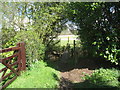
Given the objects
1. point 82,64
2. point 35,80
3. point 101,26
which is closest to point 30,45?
point 35,80

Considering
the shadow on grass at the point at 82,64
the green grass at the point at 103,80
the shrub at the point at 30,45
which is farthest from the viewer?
the shadow on grass at the point at 82,64

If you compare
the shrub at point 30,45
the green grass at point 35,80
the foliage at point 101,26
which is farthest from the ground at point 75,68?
the shrub at point 30,45

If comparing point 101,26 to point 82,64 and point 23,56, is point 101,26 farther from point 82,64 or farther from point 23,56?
point 23,56

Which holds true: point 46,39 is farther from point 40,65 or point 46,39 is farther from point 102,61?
point 102,61

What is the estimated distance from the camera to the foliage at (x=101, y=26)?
15.6 feet

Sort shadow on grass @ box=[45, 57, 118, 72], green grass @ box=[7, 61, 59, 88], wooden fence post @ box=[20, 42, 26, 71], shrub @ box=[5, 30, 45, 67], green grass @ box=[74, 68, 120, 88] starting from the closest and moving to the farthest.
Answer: green grass @ box=[7, 61, 59, 88] < green grass @ box=[74, 68, 120, 88] < wooden fence post @ box=[20, 42, 26, 71] < shrub @ box=[5, 30, 45, 67] < shadow on grass @ box=[45, 57, 118, 72]

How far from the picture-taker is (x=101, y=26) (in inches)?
210

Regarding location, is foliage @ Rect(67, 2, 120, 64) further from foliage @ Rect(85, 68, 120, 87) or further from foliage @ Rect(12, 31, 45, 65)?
foliage @ Rect(12, 31, 45, 65)

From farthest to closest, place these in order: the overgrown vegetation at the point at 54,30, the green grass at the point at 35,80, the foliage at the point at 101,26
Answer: the foliage at the point at 101,26 < the overgrown vegetation at the point at 54,30 < the green grass at the point at 35,80

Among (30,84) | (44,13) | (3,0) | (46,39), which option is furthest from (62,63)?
(3,0)

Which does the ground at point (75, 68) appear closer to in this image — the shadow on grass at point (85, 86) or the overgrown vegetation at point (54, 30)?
the shadow on grass at point (85, 86)

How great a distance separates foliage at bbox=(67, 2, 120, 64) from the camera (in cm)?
477

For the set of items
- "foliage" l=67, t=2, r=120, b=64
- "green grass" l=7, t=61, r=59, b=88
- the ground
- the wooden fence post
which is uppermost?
"foliage" l=67, t=2, r=120, b=64

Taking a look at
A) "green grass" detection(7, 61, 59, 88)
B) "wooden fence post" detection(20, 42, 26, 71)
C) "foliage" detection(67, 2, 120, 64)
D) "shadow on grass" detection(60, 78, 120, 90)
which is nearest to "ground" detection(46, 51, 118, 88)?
"shadow on grass" detection(60, 78, 120, 90)
